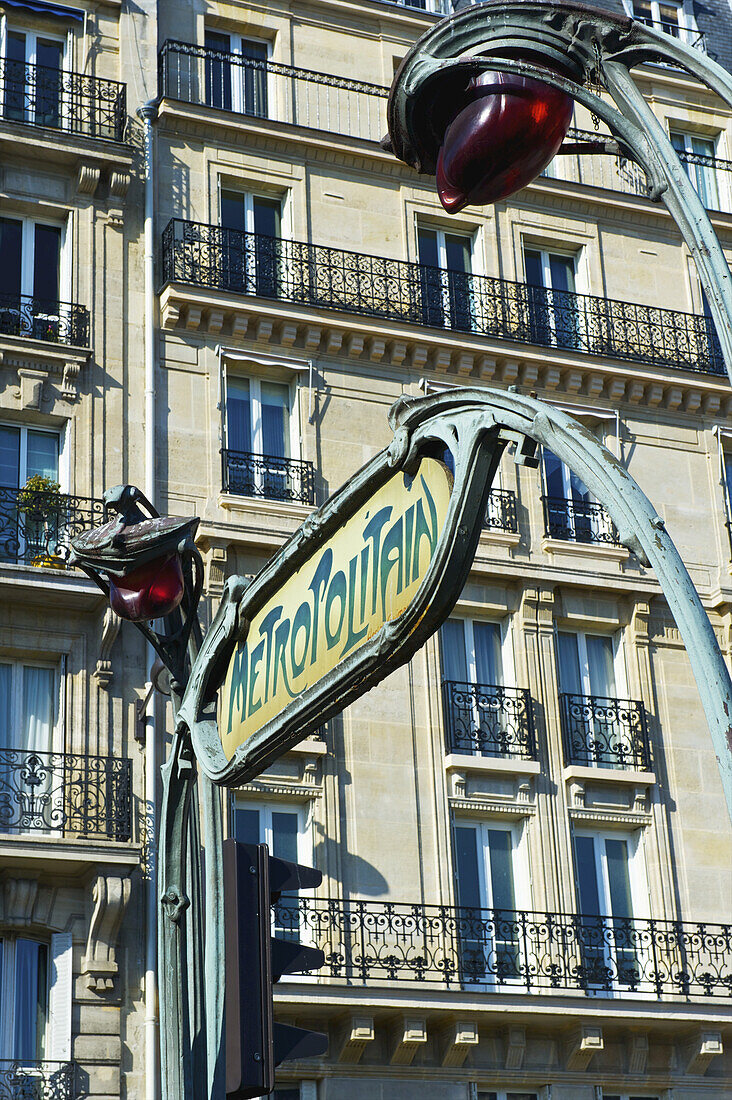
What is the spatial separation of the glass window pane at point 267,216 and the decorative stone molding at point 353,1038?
10440 millimetres

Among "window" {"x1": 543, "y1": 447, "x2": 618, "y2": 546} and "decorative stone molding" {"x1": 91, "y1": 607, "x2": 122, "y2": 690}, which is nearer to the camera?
"decorative stone molding" {"x1": 91, "y1": 607, "x2": 122, "y2": 690}

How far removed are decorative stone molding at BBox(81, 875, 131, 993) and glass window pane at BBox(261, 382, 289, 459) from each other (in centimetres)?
601

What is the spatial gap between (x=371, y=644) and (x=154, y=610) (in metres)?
1.92

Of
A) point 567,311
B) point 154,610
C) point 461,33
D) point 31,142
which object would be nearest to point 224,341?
point 31,142

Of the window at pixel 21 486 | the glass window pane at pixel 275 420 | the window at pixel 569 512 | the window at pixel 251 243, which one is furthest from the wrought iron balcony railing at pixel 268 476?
the window at pixel 569 512

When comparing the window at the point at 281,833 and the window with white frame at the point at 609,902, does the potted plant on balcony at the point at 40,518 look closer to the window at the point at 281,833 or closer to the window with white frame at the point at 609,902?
the window at the point at 281,833

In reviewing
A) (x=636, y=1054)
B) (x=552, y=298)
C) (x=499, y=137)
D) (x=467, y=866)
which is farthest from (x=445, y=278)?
(x=499, y=137)

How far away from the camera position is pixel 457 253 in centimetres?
2342

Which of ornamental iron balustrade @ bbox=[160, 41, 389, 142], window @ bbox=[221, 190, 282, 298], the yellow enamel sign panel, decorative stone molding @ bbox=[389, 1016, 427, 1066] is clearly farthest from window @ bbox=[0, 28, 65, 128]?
the yellow enamel sign panel

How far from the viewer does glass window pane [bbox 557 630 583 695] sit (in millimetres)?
21234

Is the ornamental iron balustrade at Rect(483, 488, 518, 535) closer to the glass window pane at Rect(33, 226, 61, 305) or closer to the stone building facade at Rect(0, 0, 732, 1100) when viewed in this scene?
the stone building facade at Rect(0, 0, 732, 1100)

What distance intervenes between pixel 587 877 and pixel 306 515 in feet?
18.8

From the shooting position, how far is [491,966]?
19156 mm

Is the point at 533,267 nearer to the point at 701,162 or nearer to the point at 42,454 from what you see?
the point at 701,162
